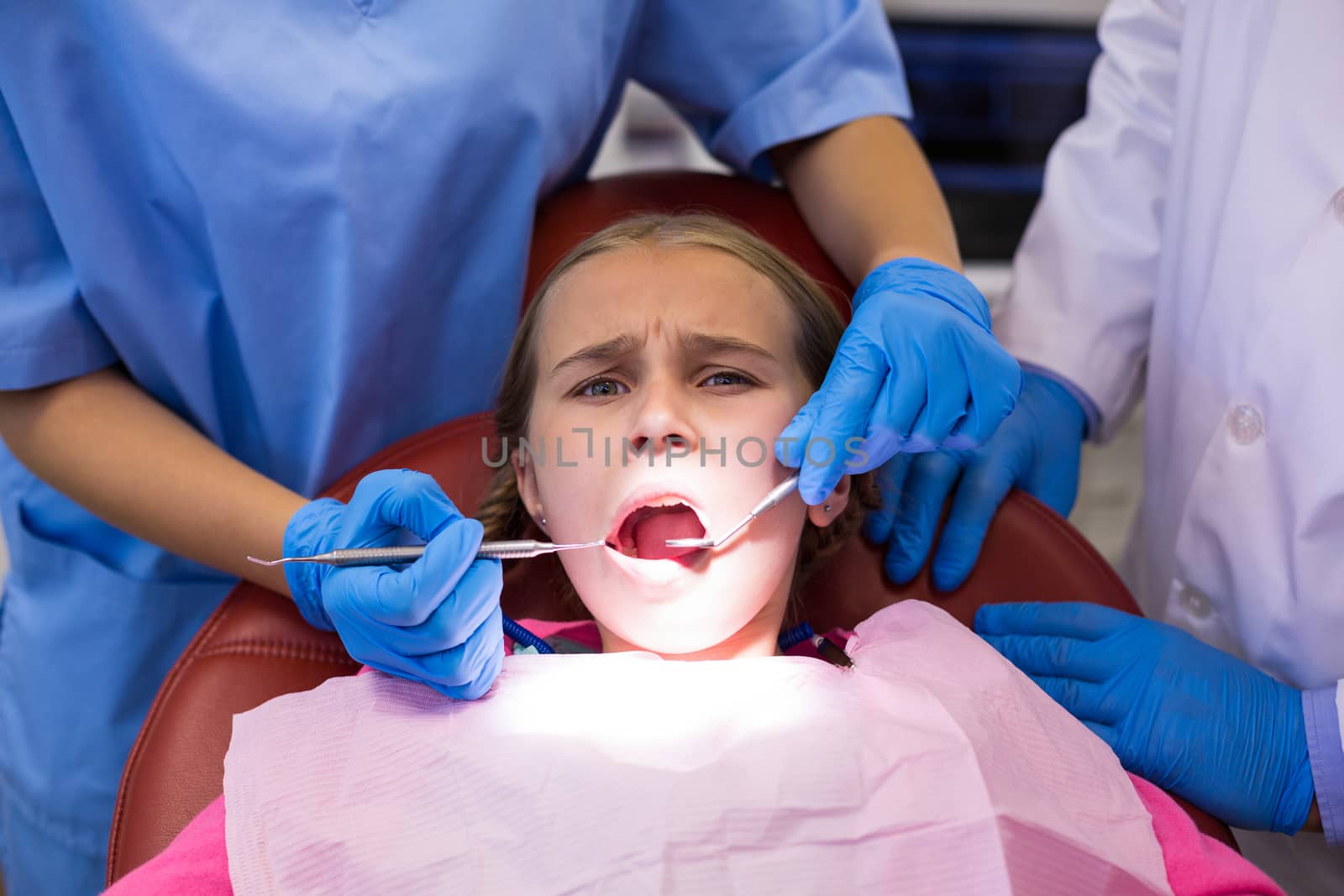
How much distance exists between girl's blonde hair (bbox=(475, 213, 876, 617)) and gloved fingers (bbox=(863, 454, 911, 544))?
0.02 m

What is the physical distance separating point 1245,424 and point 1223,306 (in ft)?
0.49

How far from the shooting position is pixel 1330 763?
1091 millimetres

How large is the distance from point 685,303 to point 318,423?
489mm

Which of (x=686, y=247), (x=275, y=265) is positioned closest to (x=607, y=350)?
(x=686, y=247)

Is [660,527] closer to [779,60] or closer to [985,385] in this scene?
[985,385]

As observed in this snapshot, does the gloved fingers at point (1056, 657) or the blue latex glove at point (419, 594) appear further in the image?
the gloved fingers at point (1056, 657)

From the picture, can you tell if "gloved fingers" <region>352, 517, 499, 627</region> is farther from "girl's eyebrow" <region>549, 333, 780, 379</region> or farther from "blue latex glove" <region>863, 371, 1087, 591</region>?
Answer: "blue latex glove" <region>863, 371, 1087, 591</region>

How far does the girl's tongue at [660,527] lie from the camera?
1.08m

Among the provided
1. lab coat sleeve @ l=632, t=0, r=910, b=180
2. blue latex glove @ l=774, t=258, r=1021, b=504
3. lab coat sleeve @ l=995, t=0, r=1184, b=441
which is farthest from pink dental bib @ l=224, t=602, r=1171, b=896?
lab coat sleeve @ l=632, t=0, r=910, b=180

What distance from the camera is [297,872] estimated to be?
0.89m

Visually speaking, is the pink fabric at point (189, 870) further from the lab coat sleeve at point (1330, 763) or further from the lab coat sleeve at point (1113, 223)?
the lab coat sleeve at point (1113, 223)

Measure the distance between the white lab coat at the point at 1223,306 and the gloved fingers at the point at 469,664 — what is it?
0.84 m

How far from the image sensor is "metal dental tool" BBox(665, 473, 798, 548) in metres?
1.00

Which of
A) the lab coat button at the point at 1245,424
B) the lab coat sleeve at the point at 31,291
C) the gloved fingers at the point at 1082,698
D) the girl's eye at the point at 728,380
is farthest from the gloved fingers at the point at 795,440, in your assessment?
the lab coat sleeve at the point at 31,291
